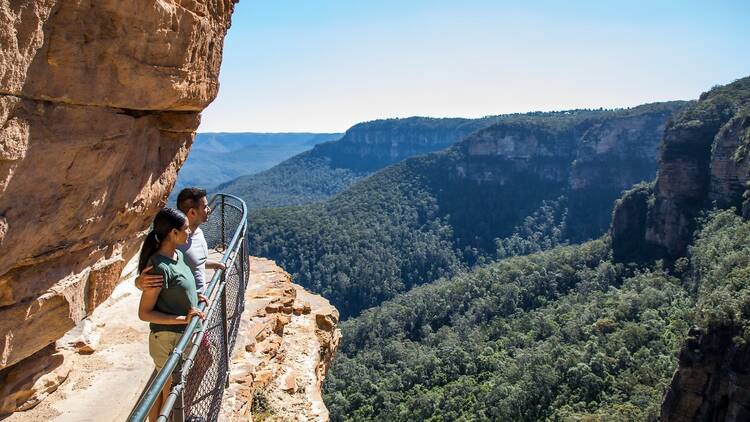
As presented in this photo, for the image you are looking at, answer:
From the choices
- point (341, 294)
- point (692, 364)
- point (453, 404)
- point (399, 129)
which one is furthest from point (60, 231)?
point (399, 129)

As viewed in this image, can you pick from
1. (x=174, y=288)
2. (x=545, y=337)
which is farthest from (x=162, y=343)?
(x=545, y=337)

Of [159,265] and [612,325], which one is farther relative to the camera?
[612,325]

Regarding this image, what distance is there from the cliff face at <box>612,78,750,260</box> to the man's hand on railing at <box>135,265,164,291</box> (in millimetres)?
54098

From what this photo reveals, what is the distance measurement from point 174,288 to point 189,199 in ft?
3.90

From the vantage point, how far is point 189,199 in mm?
5312

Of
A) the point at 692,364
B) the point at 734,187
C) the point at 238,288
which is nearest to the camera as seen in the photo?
the point at 238,288

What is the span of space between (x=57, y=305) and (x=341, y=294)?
8328cm

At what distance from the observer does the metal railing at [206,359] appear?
336 centimetres

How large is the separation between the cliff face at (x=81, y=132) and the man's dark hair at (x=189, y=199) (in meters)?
0.48

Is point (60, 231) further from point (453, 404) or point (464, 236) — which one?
point (464, 236)

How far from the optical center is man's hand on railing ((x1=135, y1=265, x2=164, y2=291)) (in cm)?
429

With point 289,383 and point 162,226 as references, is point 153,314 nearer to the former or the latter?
point 162,226

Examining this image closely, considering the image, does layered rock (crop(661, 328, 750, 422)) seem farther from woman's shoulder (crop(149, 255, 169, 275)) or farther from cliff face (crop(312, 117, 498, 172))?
cliff face (crop(312, 117, 498, 172))

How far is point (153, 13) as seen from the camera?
438 cm
